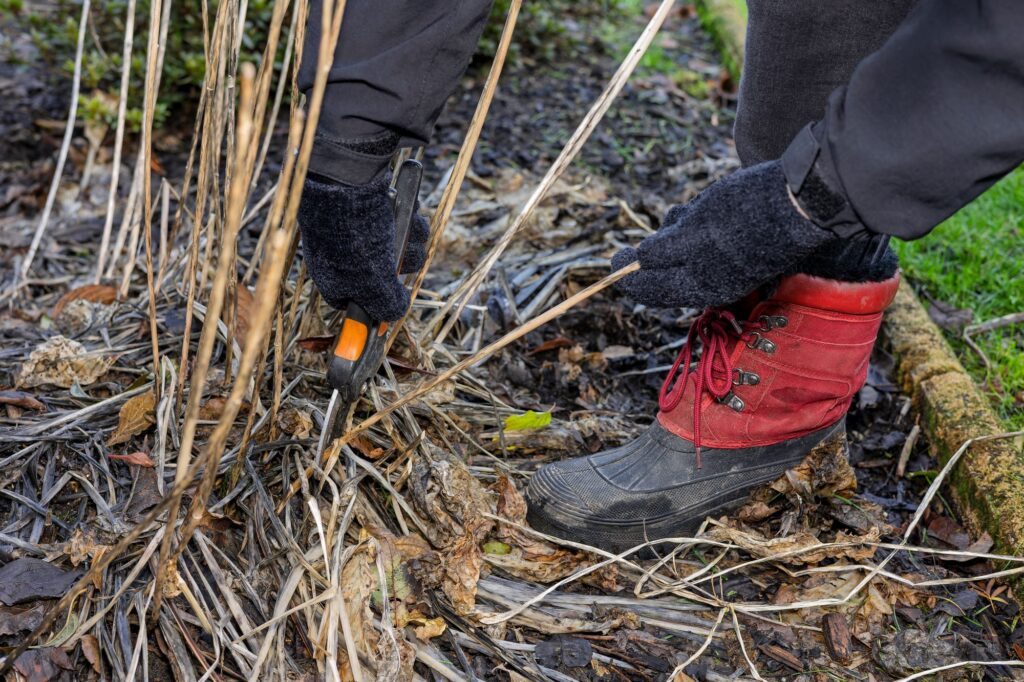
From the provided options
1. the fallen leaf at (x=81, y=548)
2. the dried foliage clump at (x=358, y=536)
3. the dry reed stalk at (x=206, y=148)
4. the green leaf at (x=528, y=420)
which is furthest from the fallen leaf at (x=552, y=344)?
the fallen leaf at (x=81, y=548)

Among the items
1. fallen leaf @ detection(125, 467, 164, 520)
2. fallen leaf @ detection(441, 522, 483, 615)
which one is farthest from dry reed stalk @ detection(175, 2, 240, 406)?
fallen leaf @ detection(441, 522, 483, 615)

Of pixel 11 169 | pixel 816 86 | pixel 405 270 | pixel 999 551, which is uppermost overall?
pixel 816 86

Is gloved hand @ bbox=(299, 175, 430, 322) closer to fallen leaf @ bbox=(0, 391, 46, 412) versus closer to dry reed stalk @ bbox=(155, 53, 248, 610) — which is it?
dry reed stalk @ bbox=(155, 53, 248, 610)

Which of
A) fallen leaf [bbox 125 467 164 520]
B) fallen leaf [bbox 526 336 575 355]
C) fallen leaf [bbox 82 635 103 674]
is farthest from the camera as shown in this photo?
fallen leaf [bbox 526 336 575 355]

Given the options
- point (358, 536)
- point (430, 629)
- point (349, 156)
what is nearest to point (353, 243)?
point (349, 156)

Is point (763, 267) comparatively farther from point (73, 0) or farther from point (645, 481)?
point (73, 0)

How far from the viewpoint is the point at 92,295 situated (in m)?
1.94

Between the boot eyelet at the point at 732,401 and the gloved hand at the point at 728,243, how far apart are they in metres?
0.28

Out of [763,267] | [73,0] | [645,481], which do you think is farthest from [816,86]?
[73,0]

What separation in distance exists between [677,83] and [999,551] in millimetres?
2532

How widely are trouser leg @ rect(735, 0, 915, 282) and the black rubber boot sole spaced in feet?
1.10

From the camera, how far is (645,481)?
1.49 m

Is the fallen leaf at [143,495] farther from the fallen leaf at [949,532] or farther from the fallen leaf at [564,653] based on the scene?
the fallen leaf at [949,532]

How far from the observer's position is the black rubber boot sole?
1471 mm
